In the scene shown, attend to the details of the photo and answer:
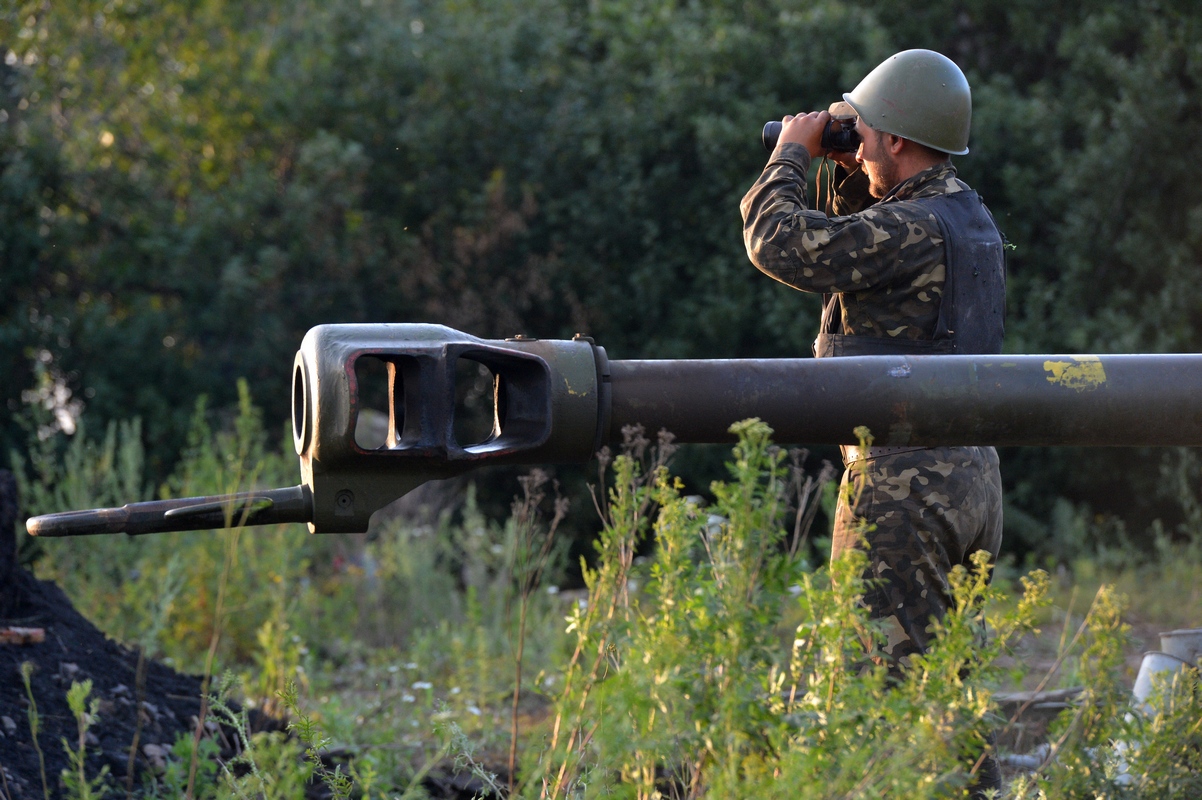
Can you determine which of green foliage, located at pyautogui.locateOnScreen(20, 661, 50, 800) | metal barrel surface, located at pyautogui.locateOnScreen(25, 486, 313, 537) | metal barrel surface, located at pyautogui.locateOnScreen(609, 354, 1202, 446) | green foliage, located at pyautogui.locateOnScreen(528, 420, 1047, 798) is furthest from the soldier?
green foliage, located at pyautogui.locateOnScreen(20, 661, 50, 800)

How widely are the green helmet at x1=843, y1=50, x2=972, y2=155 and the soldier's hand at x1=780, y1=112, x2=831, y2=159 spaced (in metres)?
0.16

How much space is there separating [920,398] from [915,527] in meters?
1.02

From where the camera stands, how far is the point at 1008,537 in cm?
1044

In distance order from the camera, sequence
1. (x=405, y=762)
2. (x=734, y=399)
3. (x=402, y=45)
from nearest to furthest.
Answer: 1. (x=734, y=399)
2. (x=405, y=762)
3. (x=402, y=45)

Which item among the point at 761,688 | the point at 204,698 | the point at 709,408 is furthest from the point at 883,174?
the point at 204,698

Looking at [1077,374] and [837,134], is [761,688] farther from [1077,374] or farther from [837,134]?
[837,134]

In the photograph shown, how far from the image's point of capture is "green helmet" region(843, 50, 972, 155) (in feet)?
12.1

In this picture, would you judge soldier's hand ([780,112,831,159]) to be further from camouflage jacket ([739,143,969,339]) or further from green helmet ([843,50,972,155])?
green helmet ([843,50,972,155])

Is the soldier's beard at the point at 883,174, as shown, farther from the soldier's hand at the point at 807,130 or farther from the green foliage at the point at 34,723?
the green foliage at the point at 34,723

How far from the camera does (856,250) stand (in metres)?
3.43

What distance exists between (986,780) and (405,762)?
197 centimetres

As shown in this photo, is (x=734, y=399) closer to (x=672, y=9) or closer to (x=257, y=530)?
(x=257, y=530)

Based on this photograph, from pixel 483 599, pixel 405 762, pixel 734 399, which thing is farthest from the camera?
pixel 483 599

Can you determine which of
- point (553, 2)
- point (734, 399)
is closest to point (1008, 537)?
point (553, 2)
